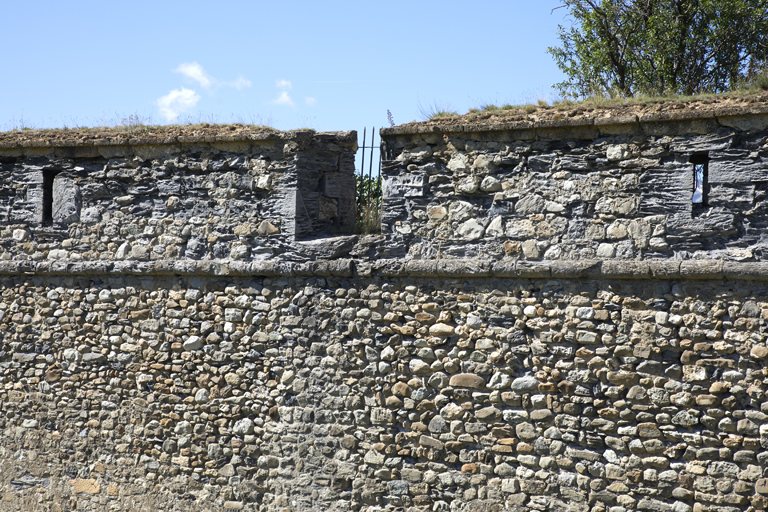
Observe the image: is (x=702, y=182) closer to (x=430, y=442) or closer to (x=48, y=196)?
(x=430, y=442)

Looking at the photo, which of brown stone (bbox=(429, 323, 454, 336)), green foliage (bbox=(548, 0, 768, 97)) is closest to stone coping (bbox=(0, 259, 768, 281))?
brown stone (bbox=(429, 323, 454, 336))

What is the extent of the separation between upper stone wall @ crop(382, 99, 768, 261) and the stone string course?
2cm

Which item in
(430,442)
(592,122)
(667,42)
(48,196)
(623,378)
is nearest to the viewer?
(623,378)

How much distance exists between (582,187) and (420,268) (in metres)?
1.45

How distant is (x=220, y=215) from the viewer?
606 cm

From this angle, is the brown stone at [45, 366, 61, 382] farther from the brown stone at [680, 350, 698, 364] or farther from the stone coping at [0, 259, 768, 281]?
the brown stone at [680, 350, 698, 364]

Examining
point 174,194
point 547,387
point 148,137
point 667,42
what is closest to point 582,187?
point 547,387

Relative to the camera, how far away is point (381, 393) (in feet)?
17.8

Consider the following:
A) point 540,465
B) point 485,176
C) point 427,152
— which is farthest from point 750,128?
point 540,465

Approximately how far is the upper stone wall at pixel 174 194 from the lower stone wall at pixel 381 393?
0.36 m

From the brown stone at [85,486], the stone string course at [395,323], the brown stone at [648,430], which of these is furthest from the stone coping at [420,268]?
the brown stone at [85,486]

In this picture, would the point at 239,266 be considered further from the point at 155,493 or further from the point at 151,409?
the point at 155,493

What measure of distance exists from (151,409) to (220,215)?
6.47 ft

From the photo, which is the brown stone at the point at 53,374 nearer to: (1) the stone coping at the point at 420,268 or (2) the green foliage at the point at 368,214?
(1) the stone coping at the point at 420,268
